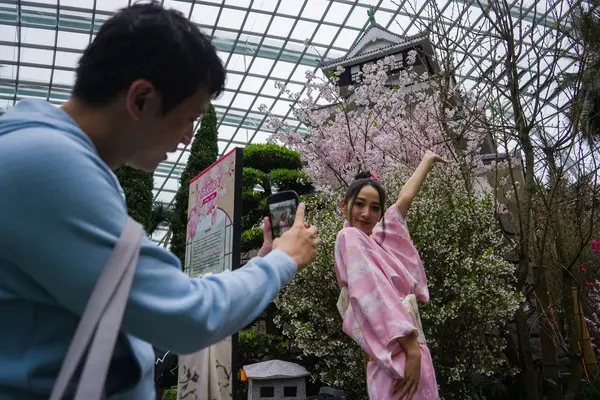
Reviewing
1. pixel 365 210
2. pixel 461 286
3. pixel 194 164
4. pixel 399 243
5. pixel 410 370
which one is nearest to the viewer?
pixel 410 370

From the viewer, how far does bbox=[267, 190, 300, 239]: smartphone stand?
4.62 ft

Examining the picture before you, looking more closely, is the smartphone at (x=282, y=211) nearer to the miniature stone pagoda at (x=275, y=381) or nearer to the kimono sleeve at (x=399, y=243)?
the kimono sleeve at (x=399, y=243)

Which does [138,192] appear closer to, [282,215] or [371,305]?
[371,305]

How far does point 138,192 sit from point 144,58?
476 inches

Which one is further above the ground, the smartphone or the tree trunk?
the smartphone

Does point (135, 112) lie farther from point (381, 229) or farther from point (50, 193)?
point (381, 229)

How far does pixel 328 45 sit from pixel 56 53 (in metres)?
10.2

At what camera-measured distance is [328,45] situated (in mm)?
20250

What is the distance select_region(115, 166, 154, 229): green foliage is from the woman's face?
391 inches

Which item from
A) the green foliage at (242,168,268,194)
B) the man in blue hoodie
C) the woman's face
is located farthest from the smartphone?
the green foliage at (242,168,268,194)

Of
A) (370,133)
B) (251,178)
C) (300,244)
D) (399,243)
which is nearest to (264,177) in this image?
(251,178)

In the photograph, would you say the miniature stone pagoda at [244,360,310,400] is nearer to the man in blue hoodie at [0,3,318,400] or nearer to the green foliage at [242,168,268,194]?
the man in blue hoodie at [0,3,318,400]

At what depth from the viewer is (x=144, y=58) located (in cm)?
87

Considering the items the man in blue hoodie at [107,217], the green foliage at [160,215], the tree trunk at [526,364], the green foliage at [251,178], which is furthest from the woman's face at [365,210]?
the green foliage at [160,215]
